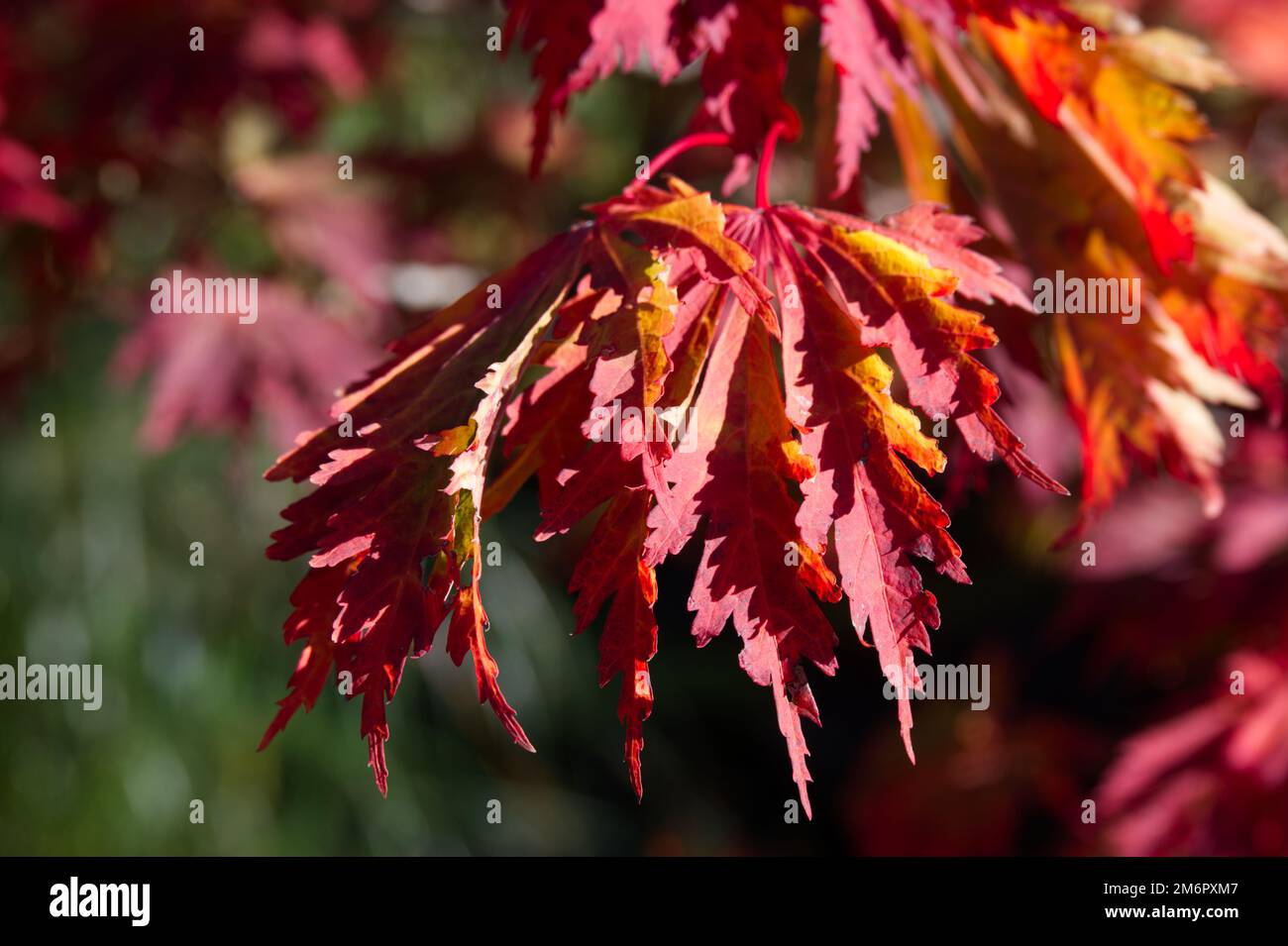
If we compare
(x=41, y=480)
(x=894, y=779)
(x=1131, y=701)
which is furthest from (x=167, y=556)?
(x=1131, y=701)

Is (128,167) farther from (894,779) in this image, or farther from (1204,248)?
(894,779)

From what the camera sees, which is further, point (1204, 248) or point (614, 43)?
point (1204, 248)

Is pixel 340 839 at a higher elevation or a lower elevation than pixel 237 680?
lower

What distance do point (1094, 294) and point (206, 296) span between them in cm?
118

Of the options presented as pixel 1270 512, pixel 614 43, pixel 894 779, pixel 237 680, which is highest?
pixel 614 43

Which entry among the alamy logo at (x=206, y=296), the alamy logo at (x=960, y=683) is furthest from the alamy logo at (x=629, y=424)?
the alamy logo at (x=960, y=683)

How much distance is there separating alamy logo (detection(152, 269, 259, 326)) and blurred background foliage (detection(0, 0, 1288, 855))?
0.06 meters

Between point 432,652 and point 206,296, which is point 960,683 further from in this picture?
point 206,296

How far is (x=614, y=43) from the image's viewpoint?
663mm

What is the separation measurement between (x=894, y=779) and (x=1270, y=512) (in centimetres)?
103

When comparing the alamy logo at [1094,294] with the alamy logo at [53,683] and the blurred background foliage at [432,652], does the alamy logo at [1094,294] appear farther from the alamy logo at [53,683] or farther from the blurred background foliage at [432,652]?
the alamy logo at [53,683]

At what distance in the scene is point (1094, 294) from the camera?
2.65 ft
